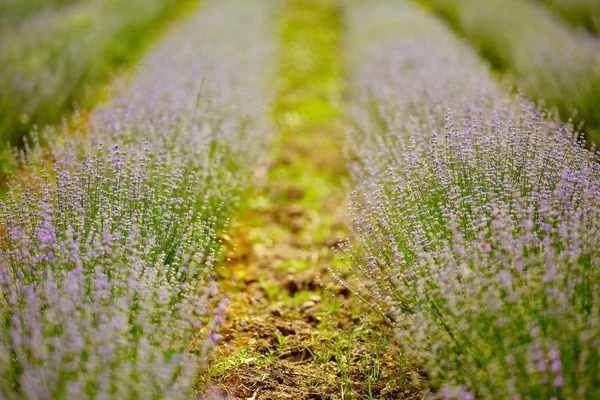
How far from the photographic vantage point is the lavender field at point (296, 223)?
5.10 ft

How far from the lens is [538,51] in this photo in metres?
4.29

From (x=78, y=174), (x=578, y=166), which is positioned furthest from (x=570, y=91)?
(x=78, y=174)

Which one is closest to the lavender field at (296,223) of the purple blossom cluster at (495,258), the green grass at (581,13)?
the purple blossom cluster at (495,258)

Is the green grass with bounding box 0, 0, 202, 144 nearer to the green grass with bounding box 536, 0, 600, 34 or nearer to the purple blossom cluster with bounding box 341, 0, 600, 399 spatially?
the purple blossom cluster with bounding box 341, 0, 600, 399

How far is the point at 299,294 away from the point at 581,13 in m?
5.41

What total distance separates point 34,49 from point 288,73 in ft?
9.25

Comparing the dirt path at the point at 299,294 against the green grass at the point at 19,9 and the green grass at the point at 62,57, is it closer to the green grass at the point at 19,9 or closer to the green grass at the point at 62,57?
the green grass at the point at 62,57

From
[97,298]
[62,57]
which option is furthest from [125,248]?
[62,57]

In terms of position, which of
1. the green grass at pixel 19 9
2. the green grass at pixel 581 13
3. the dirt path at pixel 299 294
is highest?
the green grass at pixel 19 9

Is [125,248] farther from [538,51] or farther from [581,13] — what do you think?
[581,13]

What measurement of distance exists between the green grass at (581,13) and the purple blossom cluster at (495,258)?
11.9 feet

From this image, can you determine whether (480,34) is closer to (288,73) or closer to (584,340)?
(288,73)

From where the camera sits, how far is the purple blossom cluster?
1.46 metres

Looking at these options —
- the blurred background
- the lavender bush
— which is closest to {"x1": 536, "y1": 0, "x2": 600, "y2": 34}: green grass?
the blurred background
